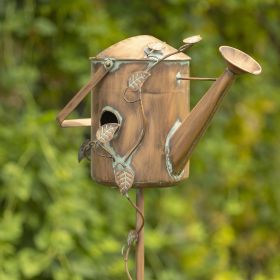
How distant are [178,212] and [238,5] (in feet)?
3.32

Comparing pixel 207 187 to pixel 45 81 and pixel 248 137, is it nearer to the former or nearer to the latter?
pixel 248 137

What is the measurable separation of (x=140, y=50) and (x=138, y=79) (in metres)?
0.10

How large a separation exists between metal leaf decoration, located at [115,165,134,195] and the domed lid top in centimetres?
26

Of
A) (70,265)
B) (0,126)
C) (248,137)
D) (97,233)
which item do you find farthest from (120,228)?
(248,137)

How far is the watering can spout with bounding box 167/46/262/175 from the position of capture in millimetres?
1817

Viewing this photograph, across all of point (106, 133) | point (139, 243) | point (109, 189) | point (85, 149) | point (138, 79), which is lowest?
point (109, 189)

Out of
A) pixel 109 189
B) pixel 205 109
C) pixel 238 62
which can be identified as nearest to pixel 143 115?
pixel 205 109

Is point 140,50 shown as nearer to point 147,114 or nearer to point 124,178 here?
point 147,114

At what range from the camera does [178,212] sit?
3631 mm

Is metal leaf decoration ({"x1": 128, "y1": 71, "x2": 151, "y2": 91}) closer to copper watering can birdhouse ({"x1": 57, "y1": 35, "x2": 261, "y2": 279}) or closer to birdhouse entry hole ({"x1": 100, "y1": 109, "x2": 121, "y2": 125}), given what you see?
copper watering can birdhouse ({"x1": 57, "y1": 35, "x2": 261, "y2": 279})

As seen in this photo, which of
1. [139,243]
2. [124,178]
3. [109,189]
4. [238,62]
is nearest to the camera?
[238,62]

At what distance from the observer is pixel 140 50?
1.97 metres

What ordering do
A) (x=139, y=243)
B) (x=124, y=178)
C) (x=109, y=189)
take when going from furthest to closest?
1. (x=109, y=189)
2. (x=139, y=243)
3. (x=124, y=178)

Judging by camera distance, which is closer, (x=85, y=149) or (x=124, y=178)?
(x=124, y=178)
